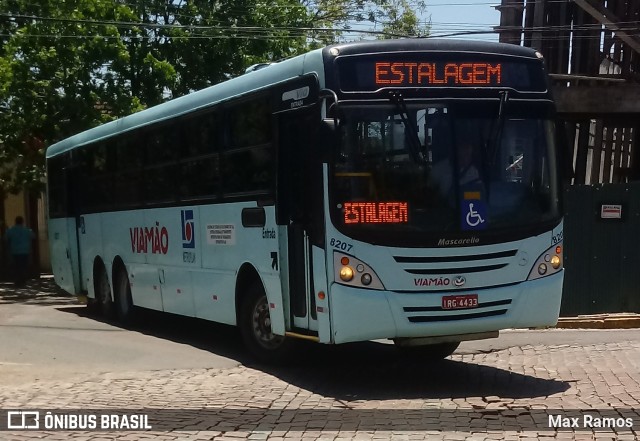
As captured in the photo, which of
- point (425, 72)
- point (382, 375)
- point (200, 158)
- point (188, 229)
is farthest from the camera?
point (188, 229)

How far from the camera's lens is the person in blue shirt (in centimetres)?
2606

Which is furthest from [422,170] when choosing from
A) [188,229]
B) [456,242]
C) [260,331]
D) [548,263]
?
[188,229]

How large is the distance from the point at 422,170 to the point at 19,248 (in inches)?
753

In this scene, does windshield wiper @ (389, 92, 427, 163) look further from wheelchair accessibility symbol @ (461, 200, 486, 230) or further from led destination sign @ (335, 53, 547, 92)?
wheelchair accessibility symbol @ (461, 200, 486, 230)

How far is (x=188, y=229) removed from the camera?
12.9 m

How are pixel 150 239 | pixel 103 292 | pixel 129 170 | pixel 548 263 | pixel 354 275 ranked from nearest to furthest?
pixel 354 275, pixel 548 263, pixel 150 239, pixel 129 170, pixel 103 292

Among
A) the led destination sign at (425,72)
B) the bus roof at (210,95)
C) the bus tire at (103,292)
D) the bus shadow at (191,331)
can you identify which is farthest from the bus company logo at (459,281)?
the bus tire at (103,292)

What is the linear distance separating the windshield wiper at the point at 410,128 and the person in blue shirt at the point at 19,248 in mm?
19008

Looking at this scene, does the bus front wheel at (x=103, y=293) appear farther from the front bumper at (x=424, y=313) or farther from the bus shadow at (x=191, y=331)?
the front bumper at (x=424, y=313)

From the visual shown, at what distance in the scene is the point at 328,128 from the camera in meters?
8.78

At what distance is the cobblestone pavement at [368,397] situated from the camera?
7668 millimetres

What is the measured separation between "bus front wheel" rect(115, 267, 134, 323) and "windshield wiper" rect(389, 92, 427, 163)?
769 centimetres

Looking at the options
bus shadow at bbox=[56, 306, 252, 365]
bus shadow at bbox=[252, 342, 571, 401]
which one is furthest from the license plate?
bus shadow at bbox=[56, 306, 252, 365]
